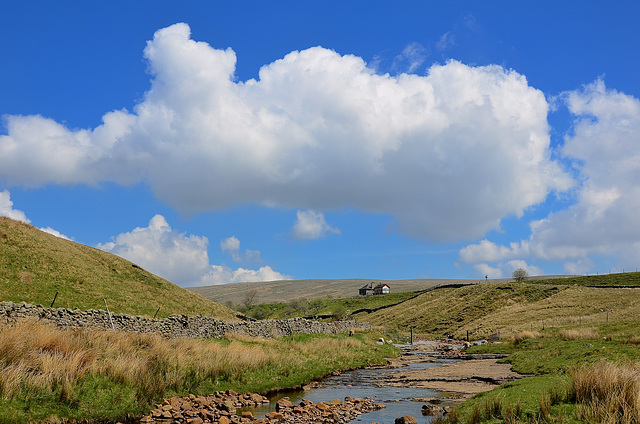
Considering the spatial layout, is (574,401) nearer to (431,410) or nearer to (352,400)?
(431,410)

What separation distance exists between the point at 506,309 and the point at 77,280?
2487 inches

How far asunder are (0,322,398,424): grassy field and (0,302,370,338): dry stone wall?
5017 mm

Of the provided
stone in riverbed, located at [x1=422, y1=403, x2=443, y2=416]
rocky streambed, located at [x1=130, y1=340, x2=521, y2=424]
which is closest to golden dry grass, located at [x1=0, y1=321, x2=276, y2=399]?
rocky streambed, located at [x1=130, y1=340, x2=521, y2=424]

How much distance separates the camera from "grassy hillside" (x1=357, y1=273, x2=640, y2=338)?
60.5 meters

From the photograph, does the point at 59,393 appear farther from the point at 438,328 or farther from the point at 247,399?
the point at 438,328

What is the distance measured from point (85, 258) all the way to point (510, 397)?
5471cm

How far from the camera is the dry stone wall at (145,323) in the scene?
2520cm

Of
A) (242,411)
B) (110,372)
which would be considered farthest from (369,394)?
(110,372)

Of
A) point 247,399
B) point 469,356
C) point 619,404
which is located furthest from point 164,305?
point 619,404

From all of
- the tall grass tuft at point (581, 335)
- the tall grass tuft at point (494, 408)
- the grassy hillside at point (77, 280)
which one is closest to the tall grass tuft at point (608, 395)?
the tall grass tuft at point (494, 408)

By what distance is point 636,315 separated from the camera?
176 feet

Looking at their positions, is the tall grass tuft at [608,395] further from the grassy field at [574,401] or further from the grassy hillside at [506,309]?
the grassy hillside at [506,309]

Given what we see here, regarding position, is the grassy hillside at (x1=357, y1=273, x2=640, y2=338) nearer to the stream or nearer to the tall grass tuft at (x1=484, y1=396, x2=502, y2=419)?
the stream

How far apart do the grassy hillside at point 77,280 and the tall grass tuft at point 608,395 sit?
37.4 metres
